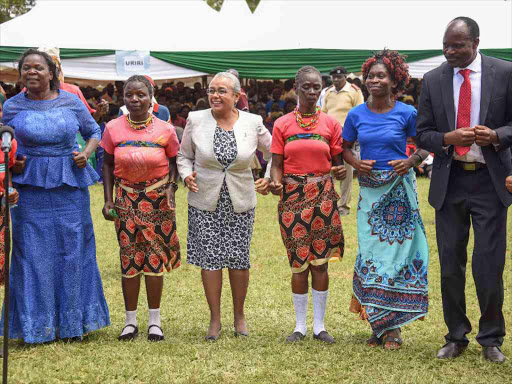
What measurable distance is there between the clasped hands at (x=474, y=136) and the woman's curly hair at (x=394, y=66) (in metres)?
0.79

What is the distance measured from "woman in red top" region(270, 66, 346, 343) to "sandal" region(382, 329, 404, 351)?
0.42 m

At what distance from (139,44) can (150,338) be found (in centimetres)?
1194

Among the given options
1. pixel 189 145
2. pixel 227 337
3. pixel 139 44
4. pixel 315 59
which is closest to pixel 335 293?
pixel 227 337

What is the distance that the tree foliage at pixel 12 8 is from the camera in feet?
102

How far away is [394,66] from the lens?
5645 mm

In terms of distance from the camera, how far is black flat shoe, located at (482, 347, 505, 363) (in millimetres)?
5219

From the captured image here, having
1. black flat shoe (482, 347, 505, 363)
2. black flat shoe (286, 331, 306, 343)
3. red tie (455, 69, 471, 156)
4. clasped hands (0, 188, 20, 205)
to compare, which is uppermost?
red tie (455, 69, 471, 156)

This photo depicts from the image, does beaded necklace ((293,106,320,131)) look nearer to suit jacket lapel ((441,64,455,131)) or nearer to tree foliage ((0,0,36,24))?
suit jacket lapel ((441,64,455,131))

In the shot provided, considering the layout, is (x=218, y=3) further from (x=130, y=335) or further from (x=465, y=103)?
(x=465, y=103)

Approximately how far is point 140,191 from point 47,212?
704mm

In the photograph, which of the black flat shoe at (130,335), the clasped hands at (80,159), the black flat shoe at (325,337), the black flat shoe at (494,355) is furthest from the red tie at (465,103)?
the black flat shoe at (130,335)

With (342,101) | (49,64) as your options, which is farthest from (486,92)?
(342,101)

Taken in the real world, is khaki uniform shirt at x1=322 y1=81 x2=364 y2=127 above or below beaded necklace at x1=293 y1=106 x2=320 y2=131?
below

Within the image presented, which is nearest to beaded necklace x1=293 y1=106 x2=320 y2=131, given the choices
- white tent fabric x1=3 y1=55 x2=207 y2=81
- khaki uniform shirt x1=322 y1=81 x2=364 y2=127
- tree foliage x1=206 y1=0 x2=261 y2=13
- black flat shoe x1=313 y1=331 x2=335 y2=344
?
black flat shoe x1=313 y1=331 x2=335 y2=344
